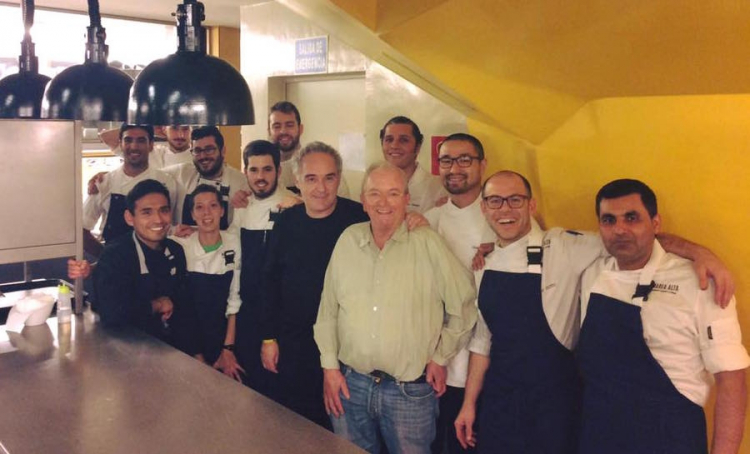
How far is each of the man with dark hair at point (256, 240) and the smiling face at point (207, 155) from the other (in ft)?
1.98

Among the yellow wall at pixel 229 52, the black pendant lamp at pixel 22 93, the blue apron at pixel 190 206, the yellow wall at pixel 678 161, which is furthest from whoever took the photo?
the yellow wall at pixel 229 52

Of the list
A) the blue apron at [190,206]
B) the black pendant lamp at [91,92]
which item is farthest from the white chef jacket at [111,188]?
the black pendant lamp at [91,92]

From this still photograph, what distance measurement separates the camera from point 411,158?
142 inches

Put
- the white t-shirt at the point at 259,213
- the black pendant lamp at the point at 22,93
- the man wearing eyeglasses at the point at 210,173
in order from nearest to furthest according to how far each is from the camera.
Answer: the black pendant lamp at the point at 22,93 → the white t-shirt at the point at 259,213 → the man wearing eyeglasses at the point at 210,173

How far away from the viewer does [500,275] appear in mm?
2523

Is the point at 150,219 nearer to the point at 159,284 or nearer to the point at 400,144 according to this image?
the point at 159,284

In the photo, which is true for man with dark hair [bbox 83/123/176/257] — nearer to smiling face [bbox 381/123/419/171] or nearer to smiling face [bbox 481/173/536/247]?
smiling face [bbox 381/123/419/171]

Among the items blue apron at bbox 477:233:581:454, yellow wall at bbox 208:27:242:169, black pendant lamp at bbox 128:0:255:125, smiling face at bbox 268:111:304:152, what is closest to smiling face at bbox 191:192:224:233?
smiling face at bbox 268:111:304:152

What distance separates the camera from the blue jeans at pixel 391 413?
8.14 ft

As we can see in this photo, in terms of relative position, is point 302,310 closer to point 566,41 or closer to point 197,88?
point 197,88

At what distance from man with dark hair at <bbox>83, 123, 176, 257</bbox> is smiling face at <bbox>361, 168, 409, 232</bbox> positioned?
1903 millimetres

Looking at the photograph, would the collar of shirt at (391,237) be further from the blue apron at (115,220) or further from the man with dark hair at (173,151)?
the man with dark hair at (173,151)

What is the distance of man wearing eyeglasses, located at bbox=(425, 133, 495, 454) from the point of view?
9.20 ft

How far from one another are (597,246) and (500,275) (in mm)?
368
